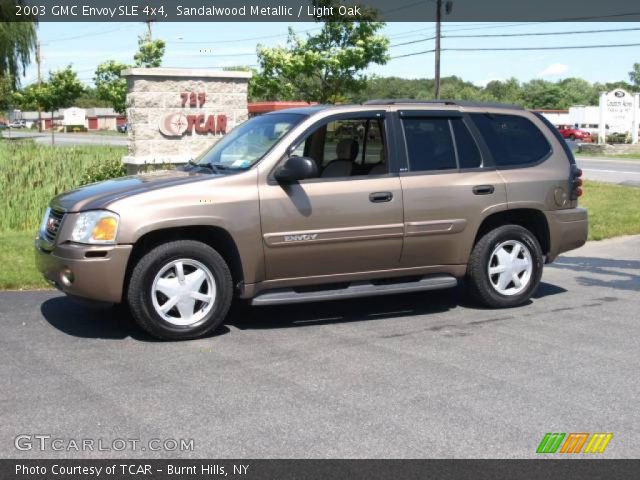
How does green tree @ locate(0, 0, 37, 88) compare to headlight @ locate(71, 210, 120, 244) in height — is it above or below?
above

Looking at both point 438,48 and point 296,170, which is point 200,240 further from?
point 438,48

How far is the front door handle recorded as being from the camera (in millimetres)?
7030

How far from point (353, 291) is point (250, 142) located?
1.59 m

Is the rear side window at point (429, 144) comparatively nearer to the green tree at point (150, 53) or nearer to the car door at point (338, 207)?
the car door at point (338, 207)

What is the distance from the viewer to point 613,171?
28.1 meters

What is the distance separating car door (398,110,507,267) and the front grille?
285 cm

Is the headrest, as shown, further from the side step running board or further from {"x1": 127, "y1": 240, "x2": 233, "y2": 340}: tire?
{"x1": 127, "y1": 240, "x2": 233, "y2": 340}: tire

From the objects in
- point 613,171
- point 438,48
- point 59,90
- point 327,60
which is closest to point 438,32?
point 438,48

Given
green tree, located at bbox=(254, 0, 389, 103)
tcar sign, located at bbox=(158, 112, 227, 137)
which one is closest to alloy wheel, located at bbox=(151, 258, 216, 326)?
tcar sign, located at bbox=(158, 112, 227, 137)

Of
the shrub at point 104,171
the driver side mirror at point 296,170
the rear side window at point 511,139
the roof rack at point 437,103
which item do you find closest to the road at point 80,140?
the shrub at point 104,171

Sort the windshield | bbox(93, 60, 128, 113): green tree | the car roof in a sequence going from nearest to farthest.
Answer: the windshield → the car roof → bbox(93, 60, 128, 113): green tree

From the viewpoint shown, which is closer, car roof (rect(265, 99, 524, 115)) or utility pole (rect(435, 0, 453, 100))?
car roof (rect(265, 99, 524, 115))

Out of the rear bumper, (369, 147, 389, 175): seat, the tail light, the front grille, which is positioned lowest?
the rear bumper

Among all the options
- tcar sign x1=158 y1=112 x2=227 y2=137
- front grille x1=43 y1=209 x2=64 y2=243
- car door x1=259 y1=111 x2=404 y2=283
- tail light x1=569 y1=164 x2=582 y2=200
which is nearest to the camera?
front grille x1=43 y1=209 x2=64 y2=243
